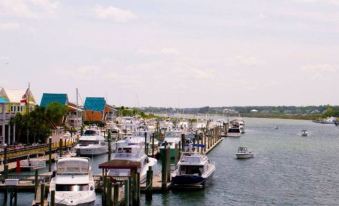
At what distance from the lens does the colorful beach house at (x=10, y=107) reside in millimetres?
89688

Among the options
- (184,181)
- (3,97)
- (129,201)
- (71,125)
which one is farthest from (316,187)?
(71,125)

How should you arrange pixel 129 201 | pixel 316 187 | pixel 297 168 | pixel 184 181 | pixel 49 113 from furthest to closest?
pixel 49 113 < pixel 297 168 < pixel 316 187 < pixel 184 181 < pixel 129 201

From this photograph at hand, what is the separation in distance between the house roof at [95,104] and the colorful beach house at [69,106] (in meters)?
21.8

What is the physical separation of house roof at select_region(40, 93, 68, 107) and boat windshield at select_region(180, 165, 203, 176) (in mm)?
85254

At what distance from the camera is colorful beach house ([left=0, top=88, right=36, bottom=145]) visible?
8969 centimetres

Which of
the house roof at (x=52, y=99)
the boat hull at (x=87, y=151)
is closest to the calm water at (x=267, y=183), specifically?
the boat hull at (x=87, y=151)

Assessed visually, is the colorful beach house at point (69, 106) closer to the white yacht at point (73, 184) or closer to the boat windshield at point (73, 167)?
the boat windshield at point (73, 167)

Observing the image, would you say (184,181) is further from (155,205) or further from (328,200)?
(328,200)

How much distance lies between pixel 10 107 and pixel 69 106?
3957cm

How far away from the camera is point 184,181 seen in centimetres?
5734

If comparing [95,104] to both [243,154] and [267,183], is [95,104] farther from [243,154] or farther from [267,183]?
[267,183]

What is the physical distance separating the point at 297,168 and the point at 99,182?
39.3 metres

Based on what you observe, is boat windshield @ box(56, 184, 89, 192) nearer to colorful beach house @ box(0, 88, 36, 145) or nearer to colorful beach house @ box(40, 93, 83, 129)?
colorful beach house @ box(0, 88, 36, 145)

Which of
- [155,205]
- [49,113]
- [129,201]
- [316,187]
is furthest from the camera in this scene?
[49,113]
